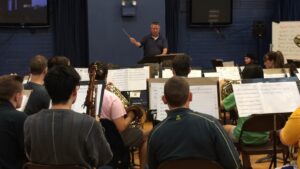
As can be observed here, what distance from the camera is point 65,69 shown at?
3.15 meters

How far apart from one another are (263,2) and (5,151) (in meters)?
10.8

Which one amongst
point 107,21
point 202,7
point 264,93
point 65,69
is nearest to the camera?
point 65,69

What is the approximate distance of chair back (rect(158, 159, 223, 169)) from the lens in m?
2.98

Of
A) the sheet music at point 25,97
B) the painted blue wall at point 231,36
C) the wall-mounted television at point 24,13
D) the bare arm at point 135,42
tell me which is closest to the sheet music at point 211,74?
the sheet music at point 25,97

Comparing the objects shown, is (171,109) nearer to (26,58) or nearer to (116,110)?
(116,110)

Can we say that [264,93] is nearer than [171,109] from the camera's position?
No

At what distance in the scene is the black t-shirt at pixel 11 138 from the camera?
11.6 feet

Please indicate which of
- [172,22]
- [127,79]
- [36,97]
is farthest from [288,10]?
[36,97]

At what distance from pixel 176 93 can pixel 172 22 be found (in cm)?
914

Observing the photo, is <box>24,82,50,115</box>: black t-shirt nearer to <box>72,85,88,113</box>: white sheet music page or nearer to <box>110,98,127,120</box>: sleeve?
<box>72,85,88,113</box>: white sheet music page

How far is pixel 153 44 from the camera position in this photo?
36.1 ft

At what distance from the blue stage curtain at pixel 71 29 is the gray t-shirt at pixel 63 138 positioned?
347 inches

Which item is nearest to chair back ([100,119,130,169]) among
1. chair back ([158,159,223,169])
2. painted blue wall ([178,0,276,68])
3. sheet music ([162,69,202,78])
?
chair back ([158,159,223,169])

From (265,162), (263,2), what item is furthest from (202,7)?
(265,162)
